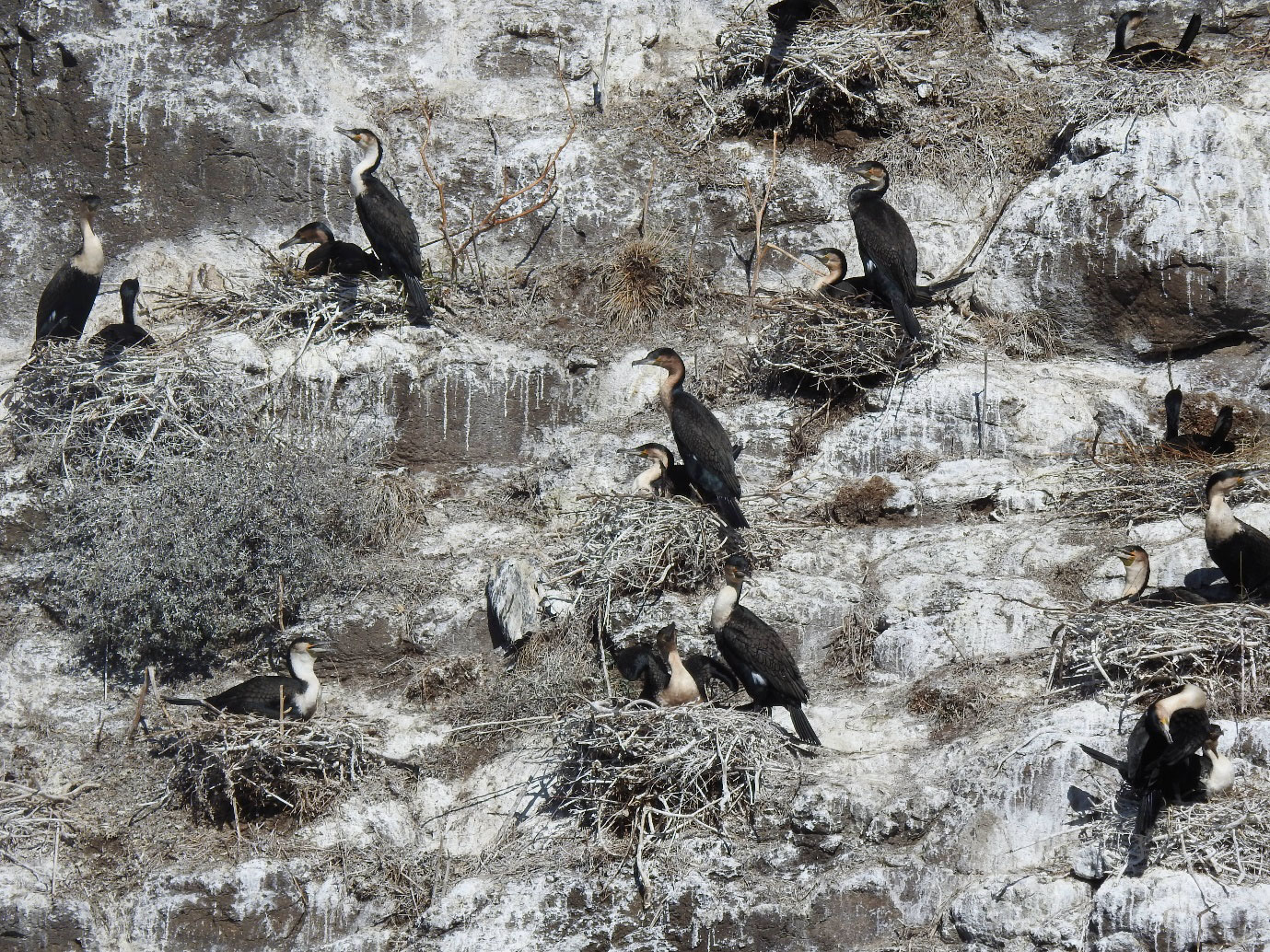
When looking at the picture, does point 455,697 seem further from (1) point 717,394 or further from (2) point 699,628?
(1) point 717,394

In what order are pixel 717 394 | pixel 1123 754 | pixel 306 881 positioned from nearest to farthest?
pixel 1123 754 → pixel 306 881 → pixel 717 394

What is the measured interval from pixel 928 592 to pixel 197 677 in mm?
4168

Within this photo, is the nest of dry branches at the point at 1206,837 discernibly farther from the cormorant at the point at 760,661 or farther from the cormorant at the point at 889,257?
the cormorant at the point at 889,257

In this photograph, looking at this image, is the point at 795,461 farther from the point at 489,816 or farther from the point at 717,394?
the point at 489,816

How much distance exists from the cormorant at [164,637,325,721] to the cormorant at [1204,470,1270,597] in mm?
4716

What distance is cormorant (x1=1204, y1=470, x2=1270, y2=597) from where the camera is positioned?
7289mm

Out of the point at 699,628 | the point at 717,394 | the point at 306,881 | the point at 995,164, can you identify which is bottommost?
the point at 306,881

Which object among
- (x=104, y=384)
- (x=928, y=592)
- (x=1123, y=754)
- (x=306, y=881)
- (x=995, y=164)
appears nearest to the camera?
(x=1123, y=754)

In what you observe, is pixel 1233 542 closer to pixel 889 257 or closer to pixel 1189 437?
pixel 1189 437

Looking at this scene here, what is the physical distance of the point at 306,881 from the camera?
7.18 meters

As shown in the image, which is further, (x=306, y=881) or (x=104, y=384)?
(x=104, y=384)

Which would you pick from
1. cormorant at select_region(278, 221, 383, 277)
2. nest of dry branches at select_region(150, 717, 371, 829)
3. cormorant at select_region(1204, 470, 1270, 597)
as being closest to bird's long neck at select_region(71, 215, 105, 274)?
cormorant at select_region(278, 221, 383, 277)

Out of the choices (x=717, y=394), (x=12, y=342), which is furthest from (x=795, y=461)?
(x=12, y=342)

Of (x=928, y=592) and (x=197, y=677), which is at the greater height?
(x=928, y=592)
